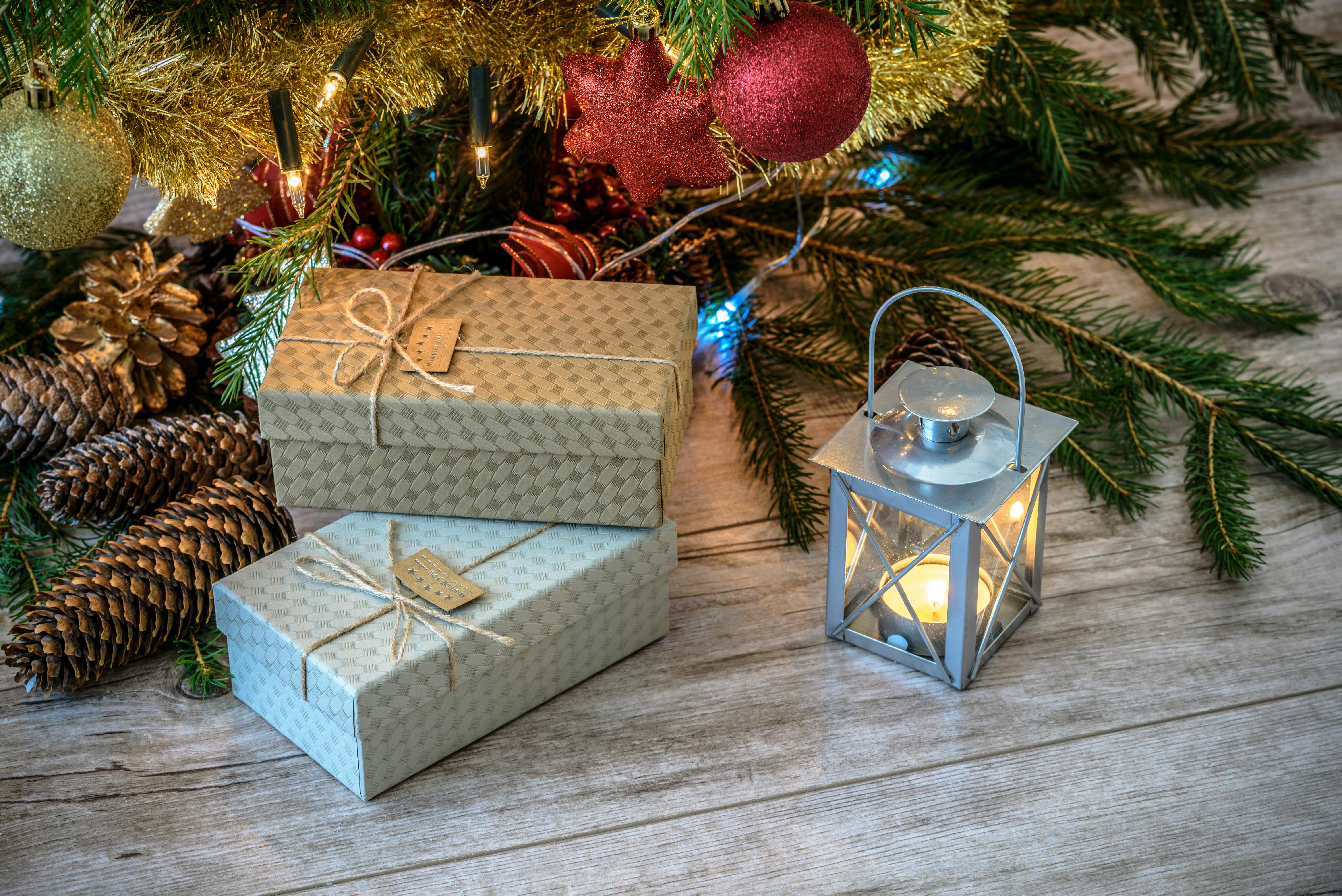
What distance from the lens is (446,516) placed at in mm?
990

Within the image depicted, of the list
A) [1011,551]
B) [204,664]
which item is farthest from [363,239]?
[1011,551]

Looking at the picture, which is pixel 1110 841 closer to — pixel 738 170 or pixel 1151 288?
pixel 738 170

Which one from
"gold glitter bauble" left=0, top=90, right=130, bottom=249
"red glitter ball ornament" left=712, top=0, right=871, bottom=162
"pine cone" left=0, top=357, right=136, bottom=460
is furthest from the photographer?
"pine cone" left=0, top=357, right=136, bottom=460

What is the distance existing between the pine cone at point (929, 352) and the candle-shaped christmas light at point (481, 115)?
42cm

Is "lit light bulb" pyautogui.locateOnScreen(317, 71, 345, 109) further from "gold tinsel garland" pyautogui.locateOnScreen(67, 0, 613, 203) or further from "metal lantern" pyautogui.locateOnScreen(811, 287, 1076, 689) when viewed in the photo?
"metal lantern" pyautogui.locateOnScreen(811, 287, 1076, 689)

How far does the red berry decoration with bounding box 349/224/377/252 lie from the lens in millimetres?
1141

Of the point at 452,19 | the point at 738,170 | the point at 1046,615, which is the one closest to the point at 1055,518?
the point at 1046,615

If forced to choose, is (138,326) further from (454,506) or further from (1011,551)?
(1011,551)

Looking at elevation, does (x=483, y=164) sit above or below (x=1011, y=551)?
above

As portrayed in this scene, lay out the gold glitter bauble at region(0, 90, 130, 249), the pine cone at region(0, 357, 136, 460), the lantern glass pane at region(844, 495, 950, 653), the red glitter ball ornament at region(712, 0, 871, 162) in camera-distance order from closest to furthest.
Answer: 1. the red glitter ball ornament at region(712, 0, 871, 162)
2. the gold glitter bauble at region(0, 90, 130, 249)
3. the lantern glass pane at region(844, 495, 950, 653)
4. the pine cone at region(0, 357, 136, 460)

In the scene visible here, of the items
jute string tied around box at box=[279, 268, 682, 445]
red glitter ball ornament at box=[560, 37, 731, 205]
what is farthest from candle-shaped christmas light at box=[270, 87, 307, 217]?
red glitter ball ornament at box=[560, 37, 731, 205]

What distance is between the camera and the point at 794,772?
0.93 m

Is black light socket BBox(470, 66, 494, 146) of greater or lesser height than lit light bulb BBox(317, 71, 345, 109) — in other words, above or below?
below

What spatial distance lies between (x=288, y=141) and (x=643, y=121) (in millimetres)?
280
